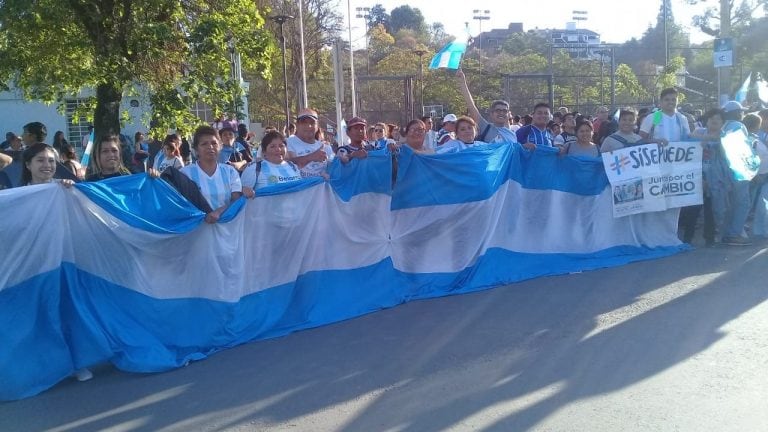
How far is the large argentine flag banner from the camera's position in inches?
205

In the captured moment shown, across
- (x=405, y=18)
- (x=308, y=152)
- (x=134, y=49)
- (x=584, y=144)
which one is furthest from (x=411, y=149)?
(x=405, y=18)

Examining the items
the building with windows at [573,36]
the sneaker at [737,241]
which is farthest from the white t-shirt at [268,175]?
the building with windows at [573,36]

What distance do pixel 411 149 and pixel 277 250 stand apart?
6.42 ft

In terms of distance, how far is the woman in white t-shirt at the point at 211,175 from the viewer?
20.3ft

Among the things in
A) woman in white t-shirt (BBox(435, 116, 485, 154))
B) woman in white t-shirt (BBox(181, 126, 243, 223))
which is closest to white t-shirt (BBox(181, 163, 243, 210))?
woman in white t-shirt (BBox(181, 126, 243, 223))

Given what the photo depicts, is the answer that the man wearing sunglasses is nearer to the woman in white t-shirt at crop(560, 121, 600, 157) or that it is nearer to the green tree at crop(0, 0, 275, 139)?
the woman in white t-shirt at crop(560, 121, 600, 157)

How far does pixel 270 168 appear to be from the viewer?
6.71m

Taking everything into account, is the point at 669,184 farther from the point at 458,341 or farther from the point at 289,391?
the point at 289,391

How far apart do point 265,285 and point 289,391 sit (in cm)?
175

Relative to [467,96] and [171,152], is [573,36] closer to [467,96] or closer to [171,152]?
[171,152]

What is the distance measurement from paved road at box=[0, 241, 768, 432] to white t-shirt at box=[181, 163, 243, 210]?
1.34 metres

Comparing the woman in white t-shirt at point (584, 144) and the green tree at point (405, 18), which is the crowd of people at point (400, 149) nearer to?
the woman in white t-shirt at point (584, 144)

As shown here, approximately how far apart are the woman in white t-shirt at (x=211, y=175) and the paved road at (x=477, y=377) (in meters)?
1.33

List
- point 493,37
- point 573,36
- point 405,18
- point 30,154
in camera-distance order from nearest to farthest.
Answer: point 30,154
point 493,37
point 405,18
point 573,36
